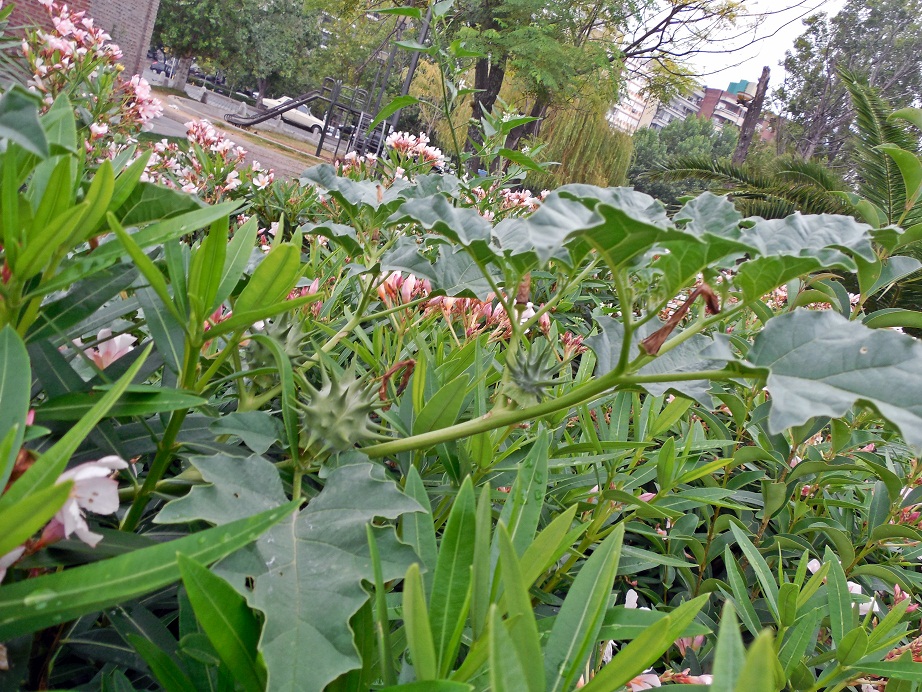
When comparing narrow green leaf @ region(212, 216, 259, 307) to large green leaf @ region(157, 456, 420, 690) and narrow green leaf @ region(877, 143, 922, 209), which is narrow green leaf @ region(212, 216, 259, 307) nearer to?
large green leaf @ region(157, 456, 420, 690)

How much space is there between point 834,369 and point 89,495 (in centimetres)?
64

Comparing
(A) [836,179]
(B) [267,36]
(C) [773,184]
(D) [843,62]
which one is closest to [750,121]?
(D) [843,62]

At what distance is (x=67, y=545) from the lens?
503 mm

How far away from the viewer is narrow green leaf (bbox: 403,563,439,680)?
1.53 feet

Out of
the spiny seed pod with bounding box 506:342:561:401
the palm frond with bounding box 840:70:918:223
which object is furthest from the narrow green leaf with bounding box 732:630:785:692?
the palm frond with bounding box 840:70:918:223

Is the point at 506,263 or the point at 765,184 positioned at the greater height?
the point at 765,184

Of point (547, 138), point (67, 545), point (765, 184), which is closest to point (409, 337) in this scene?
point (67, 545)

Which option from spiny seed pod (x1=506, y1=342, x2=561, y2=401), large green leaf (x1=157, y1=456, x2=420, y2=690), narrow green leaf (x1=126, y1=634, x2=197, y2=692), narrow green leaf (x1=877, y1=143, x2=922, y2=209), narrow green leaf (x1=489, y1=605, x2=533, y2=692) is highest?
narrow green leaf (x1=877, y1=143, x2=922, y2=209)

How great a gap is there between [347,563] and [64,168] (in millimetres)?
453

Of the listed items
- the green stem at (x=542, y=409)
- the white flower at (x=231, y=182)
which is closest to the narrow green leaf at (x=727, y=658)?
the green stem at (x=542, y=409)

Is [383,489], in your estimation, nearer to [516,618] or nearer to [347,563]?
[347,563]

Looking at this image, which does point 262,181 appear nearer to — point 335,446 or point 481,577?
point 335,446

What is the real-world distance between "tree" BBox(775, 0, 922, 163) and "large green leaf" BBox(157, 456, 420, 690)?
27.5m

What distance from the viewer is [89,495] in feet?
1.58
